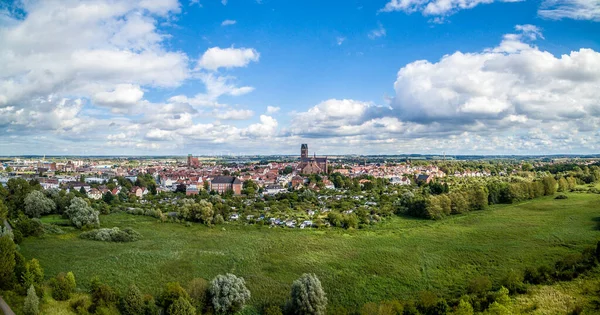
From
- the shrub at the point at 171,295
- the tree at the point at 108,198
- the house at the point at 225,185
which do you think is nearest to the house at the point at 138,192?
the tree at the point at 108,198

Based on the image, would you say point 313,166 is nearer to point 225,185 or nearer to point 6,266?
point 225,185

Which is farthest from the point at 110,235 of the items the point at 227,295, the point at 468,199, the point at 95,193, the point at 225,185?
the point at 468,199

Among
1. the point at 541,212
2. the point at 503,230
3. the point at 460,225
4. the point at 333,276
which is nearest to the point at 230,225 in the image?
the point at 333,276

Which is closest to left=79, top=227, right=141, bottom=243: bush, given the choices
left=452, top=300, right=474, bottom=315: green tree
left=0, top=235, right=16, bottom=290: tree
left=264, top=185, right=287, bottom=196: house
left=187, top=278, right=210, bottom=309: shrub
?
left=0, top=235, right=16, bottom=290: tree

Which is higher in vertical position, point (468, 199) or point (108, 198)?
point (468, 199)

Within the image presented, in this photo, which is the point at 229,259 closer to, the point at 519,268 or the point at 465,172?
the point at 519,268

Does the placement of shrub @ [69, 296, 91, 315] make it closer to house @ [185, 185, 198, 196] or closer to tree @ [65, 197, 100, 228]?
tree @ [65, 197, 100, 228]

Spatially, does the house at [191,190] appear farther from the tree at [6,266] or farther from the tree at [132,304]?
the tree at [132,304]
